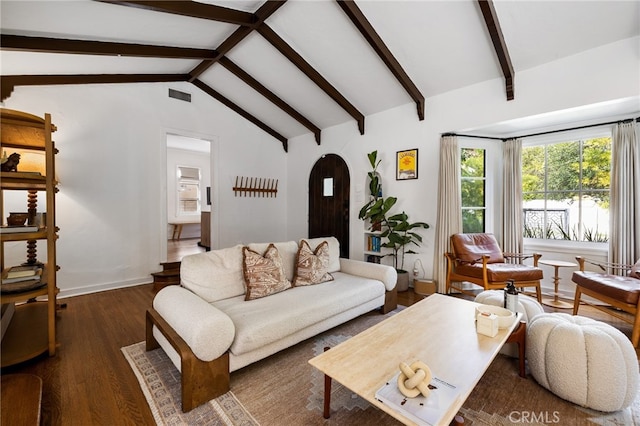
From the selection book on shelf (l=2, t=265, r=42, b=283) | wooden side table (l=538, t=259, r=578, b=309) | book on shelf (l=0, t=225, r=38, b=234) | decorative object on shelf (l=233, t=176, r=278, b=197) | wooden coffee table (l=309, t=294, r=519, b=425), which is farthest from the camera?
decorative object on shelf (l=233, t=176, r=278, b=197)

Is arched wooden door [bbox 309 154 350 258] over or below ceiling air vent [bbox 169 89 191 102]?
below

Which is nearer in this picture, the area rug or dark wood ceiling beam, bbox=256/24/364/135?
the area rug

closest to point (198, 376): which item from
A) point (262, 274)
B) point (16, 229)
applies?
point (262, 274)

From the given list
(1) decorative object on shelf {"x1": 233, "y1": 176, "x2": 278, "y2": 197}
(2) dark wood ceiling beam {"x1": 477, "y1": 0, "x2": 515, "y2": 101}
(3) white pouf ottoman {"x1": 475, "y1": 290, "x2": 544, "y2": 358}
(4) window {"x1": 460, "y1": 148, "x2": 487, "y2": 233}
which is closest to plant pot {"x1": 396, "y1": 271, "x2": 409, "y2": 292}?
(4) window {"x1": 460, "y1": 148, "x2": 487, "y2": 233}

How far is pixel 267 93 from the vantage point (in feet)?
15.2

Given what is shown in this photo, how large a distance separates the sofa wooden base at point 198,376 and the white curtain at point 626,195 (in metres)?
4.37

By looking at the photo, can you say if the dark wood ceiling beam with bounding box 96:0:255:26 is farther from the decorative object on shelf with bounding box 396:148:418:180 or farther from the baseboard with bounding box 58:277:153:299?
the baseboard with bounding box 58:277:153:299

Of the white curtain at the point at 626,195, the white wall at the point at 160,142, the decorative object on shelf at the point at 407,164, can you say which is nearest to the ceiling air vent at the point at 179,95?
the white wall at the point at 160,142

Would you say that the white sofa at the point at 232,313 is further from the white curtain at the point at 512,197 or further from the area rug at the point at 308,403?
the white curtain at the point at 512,197

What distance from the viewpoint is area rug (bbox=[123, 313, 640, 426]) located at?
154 centimetres

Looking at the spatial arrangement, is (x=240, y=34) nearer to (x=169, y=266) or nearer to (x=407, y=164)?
(x=407, y=164)

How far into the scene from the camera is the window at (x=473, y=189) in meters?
4.10

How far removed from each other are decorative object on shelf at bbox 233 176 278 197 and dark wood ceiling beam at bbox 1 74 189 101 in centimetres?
205

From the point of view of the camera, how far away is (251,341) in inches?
71.0
